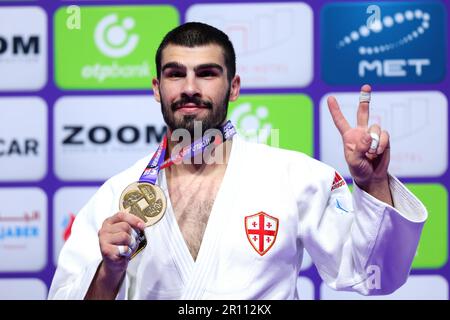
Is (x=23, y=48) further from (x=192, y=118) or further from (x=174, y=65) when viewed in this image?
(x=192, y=118)

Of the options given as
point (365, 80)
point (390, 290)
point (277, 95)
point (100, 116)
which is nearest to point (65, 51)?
point (100, 116)

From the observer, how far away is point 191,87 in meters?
Result: 2.06

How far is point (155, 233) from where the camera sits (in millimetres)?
2021

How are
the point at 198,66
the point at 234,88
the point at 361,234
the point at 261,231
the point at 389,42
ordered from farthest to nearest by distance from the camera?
1. the point at 389,42
2. the point at 234,88
3. the point at 198,66
4. the point at 261,231
5. the point at 361,234

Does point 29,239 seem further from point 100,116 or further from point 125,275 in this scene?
point 125,275

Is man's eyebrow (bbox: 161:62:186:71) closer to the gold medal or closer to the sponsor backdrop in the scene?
the gold medal

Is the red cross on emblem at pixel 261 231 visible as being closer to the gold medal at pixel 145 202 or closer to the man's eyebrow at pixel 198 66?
the gold medal at pixel 145 202

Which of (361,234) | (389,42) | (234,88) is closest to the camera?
(361,234)

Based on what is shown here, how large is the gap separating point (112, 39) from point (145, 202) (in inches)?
45.3

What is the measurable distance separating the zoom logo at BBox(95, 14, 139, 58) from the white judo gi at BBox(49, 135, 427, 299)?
0.86 m

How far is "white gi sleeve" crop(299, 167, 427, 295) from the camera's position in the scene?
1.83 metres

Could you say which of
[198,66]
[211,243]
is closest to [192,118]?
[198,66]

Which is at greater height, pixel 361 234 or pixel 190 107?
pixel 190 107

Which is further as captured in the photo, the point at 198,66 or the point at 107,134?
the point at 107,134
